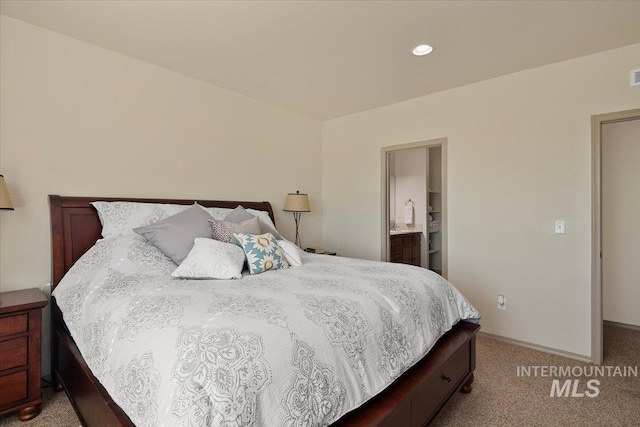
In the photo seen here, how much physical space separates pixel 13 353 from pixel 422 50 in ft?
11.2

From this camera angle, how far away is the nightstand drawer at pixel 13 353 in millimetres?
1812

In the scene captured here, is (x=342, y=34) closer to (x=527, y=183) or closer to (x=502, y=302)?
(x=527, y=183)

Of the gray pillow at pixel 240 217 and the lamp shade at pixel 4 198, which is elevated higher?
the lamp shade at pixel 4 198

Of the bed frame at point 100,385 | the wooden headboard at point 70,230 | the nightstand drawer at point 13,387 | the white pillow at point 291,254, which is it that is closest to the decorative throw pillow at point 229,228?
the white pillow at point 291,254

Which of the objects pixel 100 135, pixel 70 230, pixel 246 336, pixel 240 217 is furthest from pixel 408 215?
pixel 246 336

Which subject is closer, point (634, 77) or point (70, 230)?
point (70, 230)

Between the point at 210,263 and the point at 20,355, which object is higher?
the point at 210,263

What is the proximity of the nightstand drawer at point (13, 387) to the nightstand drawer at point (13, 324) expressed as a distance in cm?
25

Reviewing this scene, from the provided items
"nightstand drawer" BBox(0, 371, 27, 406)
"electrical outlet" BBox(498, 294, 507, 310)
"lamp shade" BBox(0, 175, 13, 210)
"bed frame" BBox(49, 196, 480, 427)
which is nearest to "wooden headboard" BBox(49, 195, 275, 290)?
"bed frame" BBox(49, 196, 480, 427)

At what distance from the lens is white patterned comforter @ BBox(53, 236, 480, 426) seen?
96 centimetres

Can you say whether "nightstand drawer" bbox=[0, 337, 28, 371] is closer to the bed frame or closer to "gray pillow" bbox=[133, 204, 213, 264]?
the bed frame

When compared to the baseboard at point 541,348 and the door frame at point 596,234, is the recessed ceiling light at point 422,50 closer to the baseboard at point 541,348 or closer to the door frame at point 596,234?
the door frame at point 596,234

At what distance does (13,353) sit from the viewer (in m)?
1.85

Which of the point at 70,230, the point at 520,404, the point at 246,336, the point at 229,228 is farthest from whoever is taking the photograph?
the point at 229,228
